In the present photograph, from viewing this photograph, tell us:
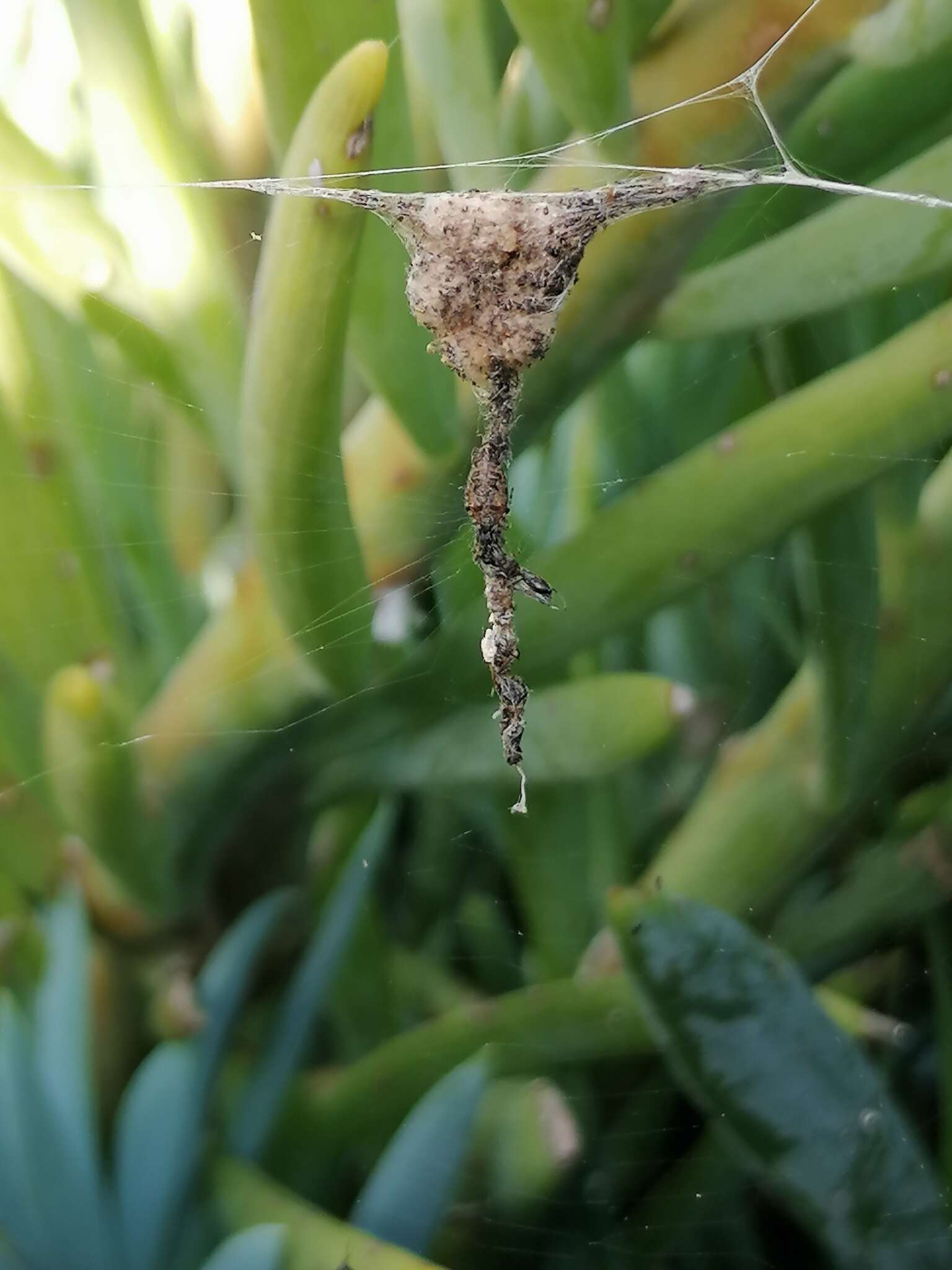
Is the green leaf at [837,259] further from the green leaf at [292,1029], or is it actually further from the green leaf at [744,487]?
the green leaf at [292,1029]

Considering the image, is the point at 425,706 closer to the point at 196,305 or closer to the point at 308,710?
the point at 308,710

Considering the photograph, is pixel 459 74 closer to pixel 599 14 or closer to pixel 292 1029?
pixel 599 14

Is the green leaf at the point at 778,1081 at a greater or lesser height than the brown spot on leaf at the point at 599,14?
lesser

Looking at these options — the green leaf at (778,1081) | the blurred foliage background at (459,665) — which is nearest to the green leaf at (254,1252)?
the blurred foliage background at (459,665)

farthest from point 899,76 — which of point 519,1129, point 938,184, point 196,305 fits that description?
point 519,1129

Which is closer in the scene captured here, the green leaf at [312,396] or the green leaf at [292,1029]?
the green leaf at [312,396]

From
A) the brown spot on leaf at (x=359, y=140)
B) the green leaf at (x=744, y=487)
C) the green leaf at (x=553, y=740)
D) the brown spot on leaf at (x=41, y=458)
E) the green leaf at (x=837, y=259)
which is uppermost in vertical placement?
the brown spot on leaf at (x=359, y=140)

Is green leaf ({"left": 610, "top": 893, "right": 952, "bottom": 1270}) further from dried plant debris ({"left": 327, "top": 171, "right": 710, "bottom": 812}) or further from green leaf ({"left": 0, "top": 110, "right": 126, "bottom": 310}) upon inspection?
green leaf ({"left": 0, "top": 110, "right": 126, "bottom": 310})

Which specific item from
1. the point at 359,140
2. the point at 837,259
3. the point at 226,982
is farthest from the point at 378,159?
the point at 226,982
